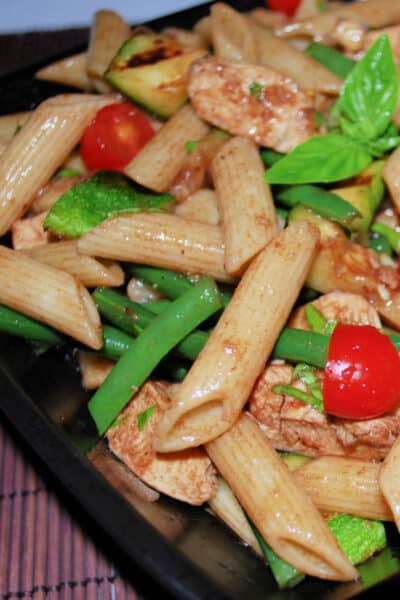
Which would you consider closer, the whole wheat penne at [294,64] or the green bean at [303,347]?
the green bean at [303,347]

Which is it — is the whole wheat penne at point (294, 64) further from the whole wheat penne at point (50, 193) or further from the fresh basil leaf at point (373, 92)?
the whole wheat penne at point (50, 193)

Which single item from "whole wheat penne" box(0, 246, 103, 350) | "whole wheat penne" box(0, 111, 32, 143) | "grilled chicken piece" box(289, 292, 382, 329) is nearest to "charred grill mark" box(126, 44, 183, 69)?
"whole wheat penne" box(0, 111, 32, 143)

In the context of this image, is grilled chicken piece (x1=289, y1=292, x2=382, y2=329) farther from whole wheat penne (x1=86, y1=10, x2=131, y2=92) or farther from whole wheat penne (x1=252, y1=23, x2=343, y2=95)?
whole wheat penne (x1=86, y1=10, x2=131, y2=92)

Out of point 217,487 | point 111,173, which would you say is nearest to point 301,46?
point 111,173

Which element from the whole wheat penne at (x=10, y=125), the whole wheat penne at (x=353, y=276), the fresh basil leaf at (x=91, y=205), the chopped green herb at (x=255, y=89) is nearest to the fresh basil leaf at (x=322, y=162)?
the whole wheat penne at (x=353, y=276)

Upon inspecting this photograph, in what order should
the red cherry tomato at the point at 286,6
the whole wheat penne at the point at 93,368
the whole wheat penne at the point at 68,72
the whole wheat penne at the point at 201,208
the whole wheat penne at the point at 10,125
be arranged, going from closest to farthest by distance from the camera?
the whole wheat penne at the point at 93,368 → the whole wheat penne at the point at 201,208 → the whole wheat penne at the point at 10,125 → the whole wheat penne at the point at 68,72 → the red cherry tomato at the point at 286,6

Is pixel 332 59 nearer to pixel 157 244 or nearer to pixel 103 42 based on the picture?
pixel 103 42
